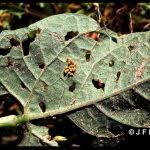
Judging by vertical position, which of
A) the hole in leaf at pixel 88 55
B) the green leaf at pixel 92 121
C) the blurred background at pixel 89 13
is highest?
the blurred background at pixel 89 13

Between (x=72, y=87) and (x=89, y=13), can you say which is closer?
(x=72, y=87)

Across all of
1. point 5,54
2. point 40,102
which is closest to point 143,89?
point 40,102

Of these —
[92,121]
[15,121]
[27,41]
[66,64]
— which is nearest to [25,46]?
[27,41]

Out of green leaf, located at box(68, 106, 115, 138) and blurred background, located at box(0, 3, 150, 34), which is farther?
blurred background, located at box(0, 3, 150, 34)

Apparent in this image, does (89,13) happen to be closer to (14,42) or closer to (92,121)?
(14,42)

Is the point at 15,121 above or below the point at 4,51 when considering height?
below

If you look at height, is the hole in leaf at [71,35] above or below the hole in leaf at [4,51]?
above

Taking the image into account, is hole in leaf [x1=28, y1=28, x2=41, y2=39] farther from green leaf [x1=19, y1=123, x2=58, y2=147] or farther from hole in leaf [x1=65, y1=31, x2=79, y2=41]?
green leaf [x1=19, y1=123, x2=58, y2=147]

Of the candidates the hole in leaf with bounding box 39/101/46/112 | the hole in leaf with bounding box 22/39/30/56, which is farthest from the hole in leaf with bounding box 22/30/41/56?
the hole in leaf with bounding box 39/101/46/112

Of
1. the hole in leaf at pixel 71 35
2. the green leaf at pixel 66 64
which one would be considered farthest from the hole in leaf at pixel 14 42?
the hole in leaf at pixel 71 35

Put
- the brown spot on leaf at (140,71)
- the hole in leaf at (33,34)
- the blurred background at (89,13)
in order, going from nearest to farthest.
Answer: the brown spot on leaf at (140,71) → the hole in leaf at (33,34) → the blurred background at (89,13)

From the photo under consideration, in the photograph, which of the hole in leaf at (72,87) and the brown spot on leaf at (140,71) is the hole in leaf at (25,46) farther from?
the brown spot on leaf at (140,71)
